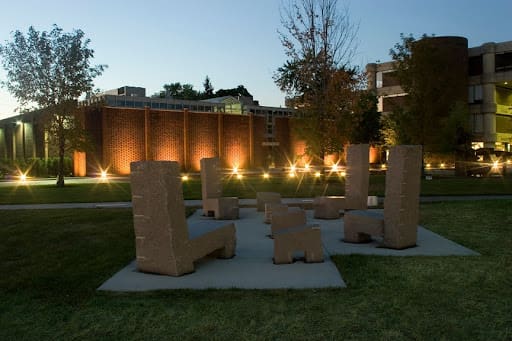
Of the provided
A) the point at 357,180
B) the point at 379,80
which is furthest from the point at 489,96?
the point at 357,180

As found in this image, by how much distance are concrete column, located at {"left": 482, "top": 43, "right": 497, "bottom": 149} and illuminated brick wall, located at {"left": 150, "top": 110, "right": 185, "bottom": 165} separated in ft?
119

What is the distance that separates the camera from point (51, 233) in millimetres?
9555

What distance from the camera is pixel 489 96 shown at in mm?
55062

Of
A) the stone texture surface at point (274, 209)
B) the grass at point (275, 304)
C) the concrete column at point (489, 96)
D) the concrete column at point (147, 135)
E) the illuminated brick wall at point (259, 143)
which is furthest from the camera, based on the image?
the concrete column at point (489, 96)

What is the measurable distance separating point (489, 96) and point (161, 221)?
5754 centimetres

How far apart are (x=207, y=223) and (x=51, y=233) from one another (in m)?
4.14

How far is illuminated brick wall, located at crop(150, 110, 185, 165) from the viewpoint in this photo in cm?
3972

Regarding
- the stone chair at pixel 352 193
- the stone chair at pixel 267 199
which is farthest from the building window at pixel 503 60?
the stone chair at pixel 267 199

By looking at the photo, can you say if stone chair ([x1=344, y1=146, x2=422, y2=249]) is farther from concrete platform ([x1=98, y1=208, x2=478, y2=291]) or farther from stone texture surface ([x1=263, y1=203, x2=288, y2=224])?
stone texture surface ([x1=263, y1=203, x2=288, y2=224])

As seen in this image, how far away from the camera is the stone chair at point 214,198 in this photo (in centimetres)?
1142

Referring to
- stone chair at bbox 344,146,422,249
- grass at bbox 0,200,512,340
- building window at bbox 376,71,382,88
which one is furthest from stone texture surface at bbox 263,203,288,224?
building window at bbox 376,71,382,88

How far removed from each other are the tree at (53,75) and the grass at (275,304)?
1902 centimetres

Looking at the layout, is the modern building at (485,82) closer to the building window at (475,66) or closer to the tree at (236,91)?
the building window at (475,66)

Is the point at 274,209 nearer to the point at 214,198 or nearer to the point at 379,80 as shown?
the point at 214,198
